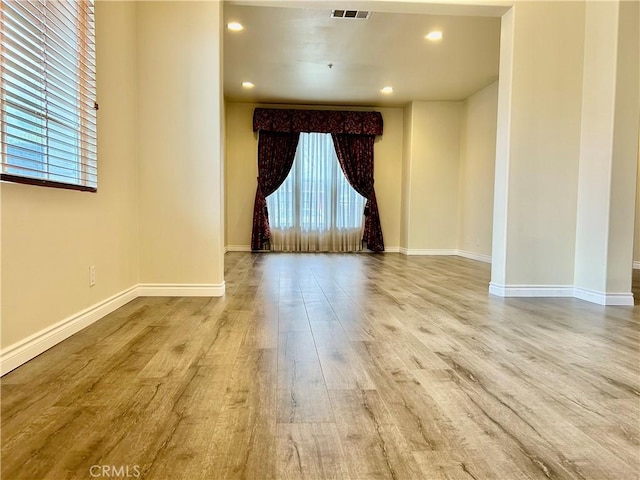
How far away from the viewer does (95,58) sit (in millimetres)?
2377

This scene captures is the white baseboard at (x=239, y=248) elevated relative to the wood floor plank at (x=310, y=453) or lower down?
elevated

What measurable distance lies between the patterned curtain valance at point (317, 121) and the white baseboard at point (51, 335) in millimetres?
4805

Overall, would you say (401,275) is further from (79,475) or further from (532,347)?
(79,475)

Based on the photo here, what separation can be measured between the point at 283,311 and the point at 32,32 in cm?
195

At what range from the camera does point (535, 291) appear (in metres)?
3.29

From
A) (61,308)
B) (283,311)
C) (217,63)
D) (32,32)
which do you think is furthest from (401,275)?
(32,32)

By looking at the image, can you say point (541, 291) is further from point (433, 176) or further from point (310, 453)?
point (433, 176)

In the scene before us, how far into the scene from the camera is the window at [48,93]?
1.61 meters

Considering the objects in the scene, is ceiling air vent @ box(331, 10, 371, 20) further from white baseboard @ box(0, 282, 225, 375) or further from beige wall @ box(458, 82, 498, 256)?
beige wall @ box(458, 82, 498, 256)

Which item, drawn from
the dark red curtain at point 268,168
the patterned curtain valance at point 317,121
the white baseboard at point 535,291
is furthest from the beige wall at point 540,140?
the dark red curtain at point 268,168

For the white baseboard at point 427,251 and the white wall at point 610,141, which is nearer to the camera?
the white wall at point 610,141

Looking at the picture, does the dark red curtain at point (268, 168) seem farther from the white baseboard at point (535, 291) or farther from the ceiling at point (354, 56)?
the white baseboard at point (535, 291)
